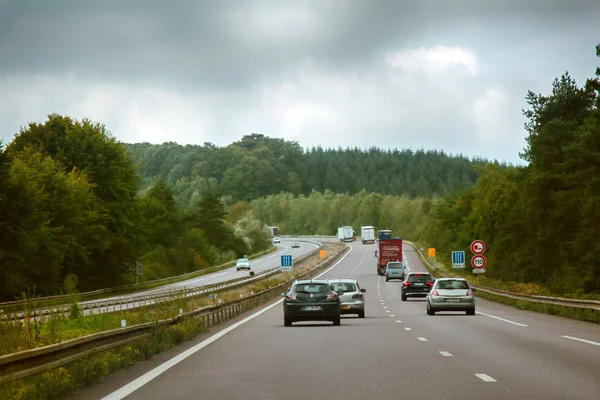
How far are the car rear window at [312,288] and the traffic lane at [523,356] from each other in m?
2.84

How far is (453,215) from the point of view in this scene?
157125 mm

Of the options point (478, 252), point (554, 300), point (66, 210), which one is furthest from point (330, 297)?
point (66, 210)

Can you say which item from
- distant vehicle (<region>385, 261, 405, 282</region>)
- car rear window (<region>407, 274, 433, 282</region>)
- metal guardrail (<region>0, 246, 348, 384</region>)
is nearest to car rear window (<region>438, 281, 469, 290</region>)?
metal guardrail (<region>0, 246, 348, 384</region>)

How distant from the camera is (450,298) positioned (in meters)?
38.1

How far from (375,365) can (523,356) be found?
10.3 feet

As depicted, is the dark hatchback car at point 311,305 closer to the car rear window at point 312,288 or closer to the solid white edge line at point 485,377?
the car rear window at point 312,288

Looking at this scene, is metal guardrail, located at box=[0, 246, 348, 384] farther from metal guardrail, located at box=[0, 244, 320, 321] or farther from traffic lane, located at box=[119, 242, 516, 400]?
metal guardrail, located at box=[0, 244, 320, 321]

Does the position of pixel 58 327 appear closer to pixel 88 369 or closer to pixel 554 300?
pixel 88 369

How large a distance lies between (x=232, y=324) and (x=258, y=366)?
16.9 m

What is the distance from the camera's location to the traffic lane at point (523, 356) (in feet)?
42.8

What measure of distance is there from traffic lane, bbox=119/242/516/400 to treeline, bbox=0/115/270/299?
43616 mm

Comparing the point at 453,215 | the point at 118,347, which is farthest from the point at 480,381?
the point at 453,215

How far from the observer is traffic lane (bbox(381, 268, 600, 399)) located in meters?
13.0

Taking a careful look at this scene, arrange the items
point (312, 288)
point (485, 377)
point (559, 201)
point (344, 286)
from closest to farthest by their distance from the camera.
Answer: point (485, 377)
point (312, 288)
point (344, 286)
point (559, 201)
